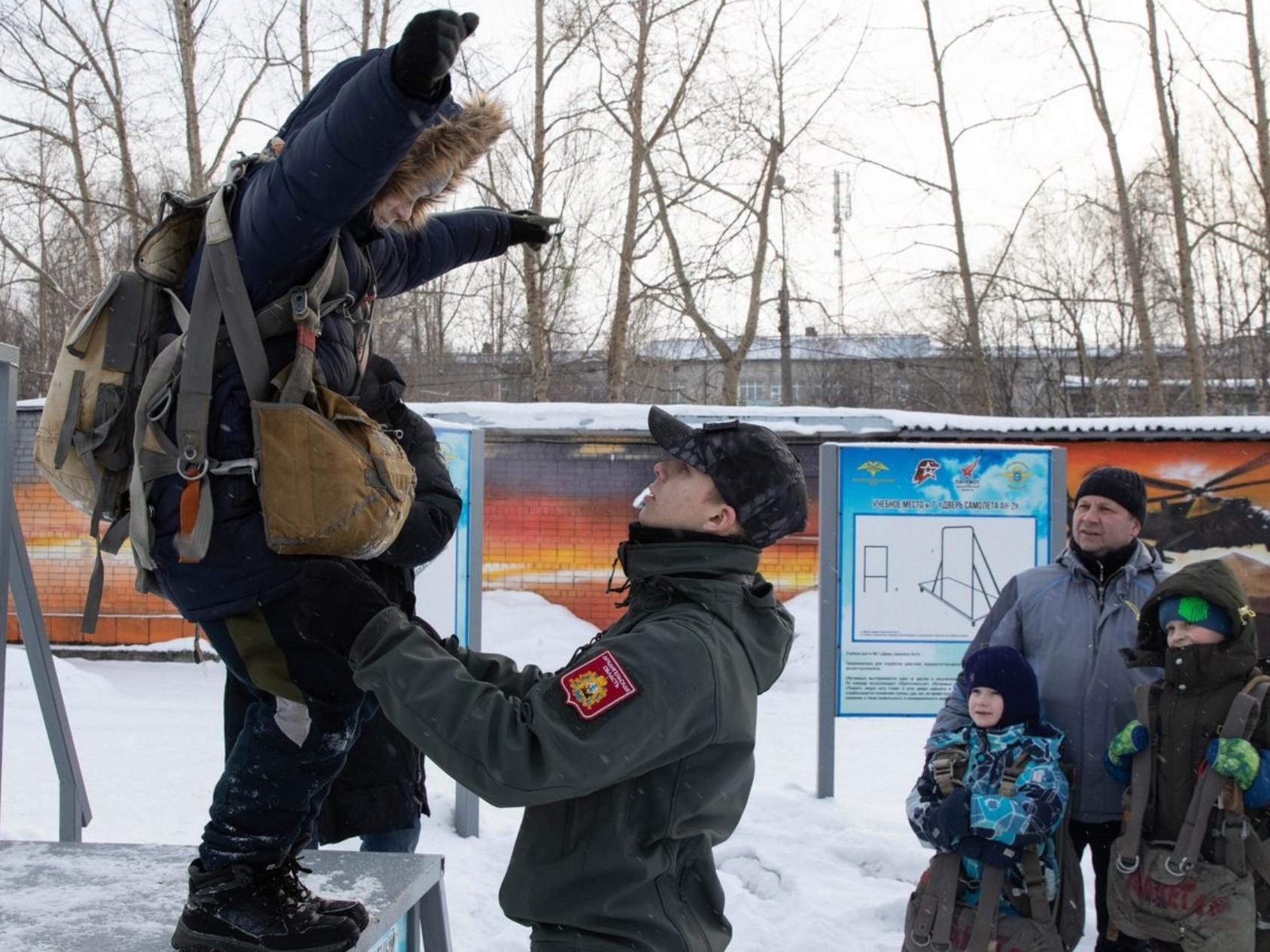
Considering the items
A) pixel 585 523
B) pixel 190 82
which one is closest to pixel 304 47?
pixel 190 82

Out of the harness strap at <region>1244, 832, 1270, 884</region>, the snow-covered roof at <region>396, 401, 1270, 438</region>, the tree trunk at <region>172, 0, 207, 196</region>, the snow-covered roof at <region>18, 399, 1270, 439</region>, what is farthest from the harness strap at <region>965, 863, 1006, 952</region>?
the tree trunk at <region>172, 0, 207, 196</region>

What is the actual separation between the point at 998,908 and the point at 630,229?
1430 cm

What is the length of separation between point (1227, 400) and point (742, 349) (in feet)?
42.4

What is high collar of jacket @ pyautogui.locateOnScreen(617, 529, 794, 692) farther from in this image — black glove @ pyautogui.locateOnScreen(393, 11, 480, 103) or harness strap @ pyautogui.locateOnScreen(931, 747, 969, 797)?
harness strap @ pyautogui.locateOnScreen(931, 747, 969, 797)

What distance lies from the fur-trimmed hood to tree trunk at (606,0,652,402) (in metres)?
14.4

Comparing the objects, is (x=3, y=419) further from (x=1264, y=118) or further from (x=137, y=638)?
(x=1264, y=118)

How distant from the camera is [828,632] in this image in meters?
6.01

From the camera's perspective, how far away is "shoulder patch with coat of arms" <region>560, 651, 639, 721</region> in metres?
1.59

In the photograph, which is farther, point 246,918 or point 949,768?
point 949,768

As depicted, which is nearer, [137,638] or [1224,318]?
[137,638]

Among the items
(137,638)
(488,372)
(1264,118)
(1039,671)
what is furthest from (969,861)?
(488,372)

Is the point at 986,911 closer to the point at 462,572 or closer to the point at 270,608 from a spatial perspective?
the point at 270,608

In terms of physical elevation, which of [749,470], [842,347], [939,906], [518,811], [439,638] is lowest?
[518,811]

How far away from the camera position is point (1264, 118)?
1542cm
